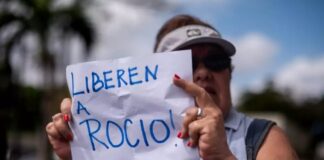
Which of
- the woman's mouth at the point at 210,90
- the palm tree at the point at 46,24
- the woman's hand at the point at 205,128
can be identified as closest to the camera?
the woman's hand at the point at 205,128

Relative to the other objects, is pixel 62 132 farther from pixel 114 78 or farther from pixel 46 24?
pixel 46 24

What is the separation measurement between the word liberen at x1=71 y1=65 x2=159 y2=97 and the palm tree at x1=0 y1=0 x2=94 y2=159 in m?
7.58

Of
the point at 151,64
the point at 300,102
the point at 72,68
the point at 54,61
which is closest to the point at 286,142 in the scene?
the point at 151,64

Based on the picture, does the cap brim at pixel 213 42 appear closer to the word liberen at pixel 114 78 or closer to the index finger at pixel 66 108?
the word liberen at pixel 114 78

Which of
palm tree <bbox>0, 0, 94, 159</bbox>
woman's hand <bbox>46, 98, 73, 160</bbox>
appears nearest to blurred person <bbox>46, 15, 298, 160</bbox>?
woman's hand <bbox>46, 98, 73, 160</bbox>

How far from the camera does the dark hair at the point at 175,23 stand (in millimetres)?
2379

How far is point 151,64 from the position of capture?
5.80ft

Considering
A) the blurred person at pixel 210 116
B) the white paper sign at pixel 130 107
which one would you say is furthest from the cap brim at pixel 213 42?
the white paper sign at pixel 130 107

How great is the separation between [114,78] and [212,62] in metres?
0.47

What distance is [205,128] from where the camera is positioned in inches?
63.5

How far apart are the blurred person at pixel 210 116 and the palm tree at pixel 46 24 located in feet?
24.0

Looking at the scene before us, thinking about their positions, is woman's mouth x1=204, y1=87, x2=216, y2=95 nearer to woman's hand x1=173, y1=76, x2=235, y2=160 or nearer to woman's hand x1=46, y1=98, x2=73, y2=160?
woman's hand x1=173, y1=76, x2=235, y2=160

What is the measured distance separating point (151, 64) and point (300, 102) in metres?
48.7

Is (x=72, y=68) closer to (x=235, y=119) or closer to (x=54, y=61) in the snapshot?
(x=235, y=119)
